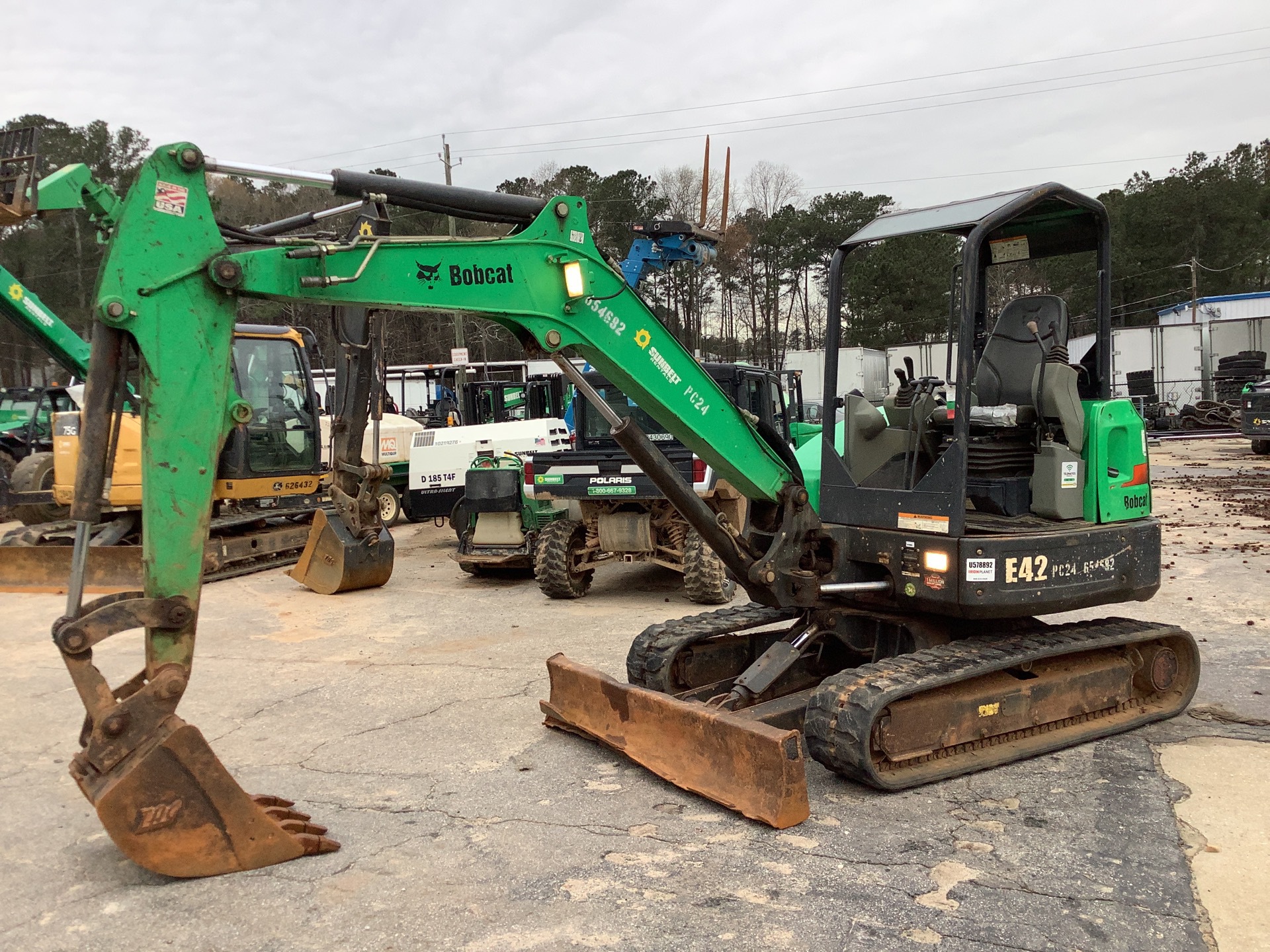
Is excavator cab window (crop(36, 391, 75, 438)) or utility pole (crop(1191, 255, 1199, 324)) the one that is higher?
utility pole (crop(1191, 255, 1199, 324))

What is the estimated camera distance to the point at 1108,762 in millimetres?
5086

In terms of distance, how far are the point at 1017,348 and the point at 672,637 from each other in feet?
8.32

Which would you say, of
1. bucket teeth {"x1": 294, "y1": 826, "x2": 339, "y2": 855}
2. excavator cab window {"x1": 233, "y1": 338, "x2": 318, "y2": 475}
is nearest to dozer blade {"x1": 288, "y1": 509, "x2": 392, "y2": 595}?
excavator cab window {"x1": 233, "y1": 338, "x2": 318, "y2": 475}

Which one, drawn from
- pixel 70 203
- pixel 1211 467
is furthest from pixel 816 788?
pixel 1211 467

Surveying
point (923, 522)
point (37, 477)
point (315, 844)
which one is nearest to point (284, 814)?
point (315, 844)

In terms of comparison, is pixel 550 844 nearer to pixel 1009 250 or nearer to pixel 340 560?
pixel 1009 250

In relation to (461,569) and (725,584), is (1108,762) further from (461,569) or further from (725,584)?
(461,569)

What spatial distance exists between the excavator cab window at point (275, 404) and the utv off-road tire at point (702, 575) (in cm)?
597

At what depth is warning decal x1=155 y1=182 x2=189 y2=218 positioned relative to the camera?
152 inches

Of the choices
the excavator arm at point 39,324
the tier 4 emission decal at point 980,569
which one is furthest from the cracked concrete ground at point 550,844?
the excavator arm at point 39,324

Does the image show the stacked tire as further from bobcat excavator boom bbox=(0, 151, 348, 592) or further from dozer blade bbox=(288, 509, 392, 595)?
dozer blade bbox=(288, 509, 392, 595)

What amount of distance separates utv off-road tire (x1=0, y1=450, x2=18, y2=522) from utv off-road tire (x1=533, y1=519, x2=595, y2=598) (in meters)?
10.5

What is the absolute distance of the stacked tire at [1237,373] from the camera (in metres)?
31.1

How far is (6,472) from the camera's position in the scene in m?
18.4
